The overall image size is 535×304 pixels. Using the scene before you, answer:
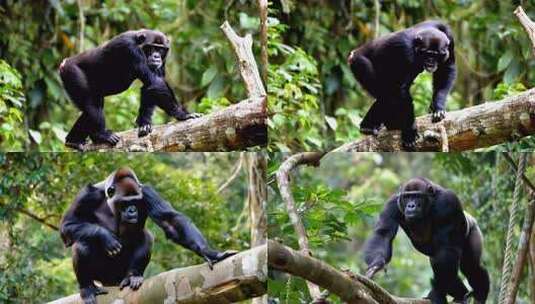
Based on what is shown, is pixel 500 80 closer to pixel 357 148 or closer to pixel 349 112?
pixel 349 112

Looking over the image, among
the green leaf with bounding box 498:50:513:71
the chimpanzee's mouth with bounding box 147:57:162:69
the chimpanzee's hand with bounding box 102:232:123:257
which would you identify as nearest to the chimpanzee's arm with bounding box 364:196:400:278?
the chimpanzee's hand with bounding box 102:232:123:257

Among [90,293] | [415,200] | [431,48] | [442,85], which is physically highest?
[431,48]

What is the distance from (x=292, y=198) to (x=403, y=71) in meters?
0.93

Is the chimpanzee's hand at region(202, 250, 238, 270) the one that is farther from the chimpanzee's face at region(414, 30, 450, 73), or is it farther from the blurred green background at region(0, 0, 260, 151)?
the blurred green background at region(0, 0, 260, 151)

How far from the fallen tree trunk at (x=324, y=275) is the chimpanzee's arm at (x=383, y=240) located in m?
0.30

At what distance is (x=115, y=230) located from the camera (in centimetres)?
577

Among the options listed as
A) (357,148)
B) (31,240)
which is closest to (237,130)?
(357,148)

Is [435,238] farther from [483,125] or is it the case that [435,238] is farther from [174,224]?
[174,224]

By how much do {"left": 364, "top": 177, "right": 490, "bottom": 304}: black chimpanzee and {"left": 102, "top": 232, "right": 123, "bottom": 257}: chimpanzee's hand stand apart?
1.29 meters

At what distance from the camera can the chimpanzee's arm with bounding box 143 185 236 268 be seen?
554 cm

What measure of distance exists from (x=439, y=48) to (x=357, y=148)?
2.67 ft

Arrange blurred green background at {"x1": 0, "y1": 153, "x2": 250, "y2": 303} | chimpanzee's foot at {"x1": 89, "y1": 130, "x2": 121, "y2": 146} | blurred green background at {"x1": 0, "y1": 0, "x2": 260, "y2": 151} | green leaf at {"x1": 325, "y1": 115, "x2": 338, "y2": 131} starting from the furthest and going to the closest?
blurred green background at {"x1": 0, "y1": 0, "x2": 260, "y2": 151} < green leaf at {"x1": 325, "y1": 115, "x2": 338, "y2": 131} < blurred green background at {"x1": 0, "y1": 153, "x2": 250, "y2": 303} < chimpanzee's foot at {"x1": 89, "y1": 130, "x2": 121, "y2": 146}

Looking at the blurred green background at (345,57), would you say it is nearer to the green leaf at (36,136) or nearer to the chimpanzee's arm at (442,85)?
the chimpanzee's arm at (442,85)

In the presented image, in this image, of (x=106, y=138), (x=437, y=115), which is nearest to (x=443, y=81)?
(x=437, y=115)
